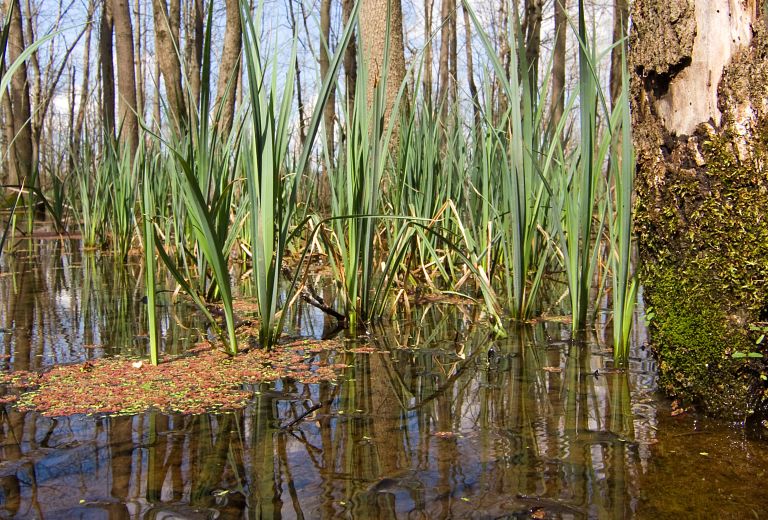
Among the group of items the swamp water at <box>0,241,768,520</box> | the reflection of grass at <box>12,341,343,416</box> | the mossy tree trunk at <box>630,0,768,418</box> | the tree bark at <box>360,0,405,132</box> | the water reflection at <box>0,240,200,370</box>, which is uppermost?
the tree bark at <box>360,0,405,132</box>

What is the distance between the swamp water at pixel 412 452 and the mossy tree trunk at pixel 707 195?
101 mm

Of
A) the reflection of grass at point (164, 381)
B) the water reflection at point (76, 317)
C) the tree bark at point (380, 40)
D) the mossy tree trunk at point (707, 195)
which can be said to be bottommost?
the reflection of grass at point (164, 381)

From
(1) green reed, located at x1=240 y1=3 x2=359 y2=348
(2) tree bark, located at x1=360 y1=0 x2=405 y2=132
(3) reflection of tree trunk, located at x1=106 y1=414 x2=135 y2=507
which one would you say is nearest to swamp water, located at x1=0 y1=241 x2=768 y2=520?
(3) reflection of tree trunk, located at x1=106 y1=414 x2=135 y2=507

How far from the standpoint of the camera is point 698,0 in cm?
104

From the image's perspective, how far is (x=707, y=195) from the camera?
102 cm

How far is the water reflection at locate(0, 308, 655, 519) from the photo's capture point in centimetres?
71

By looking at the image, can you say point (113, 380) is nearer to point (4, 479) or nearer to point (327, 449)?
point (4, 479)

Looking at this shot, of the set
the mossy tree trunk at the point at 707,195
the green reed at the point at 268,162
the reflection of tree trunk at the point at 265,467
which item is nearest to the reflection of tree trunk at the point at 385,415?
the reflection of tree trunk at the point at 265,467

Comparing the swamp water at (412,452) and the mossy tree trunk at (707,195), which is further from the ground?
the mossy tree trunk at (707,195)

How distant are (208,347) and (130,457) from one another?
0.68m

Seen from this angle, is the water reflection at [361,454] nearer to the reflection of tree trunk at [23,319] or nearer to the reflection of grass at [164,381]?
the reflection of grass at [164,381]

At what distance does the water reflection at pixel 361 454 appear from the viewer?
712 mm

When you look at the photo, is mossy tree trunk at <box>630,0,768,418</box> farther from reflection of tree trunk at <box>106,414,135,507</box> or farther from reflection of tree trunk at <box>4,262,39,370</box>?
reflection of tree trunk at <box>4,262,39,370</box>

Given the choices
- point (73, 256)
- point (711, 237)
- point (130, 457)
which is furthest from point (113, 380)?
point (73, 256)
